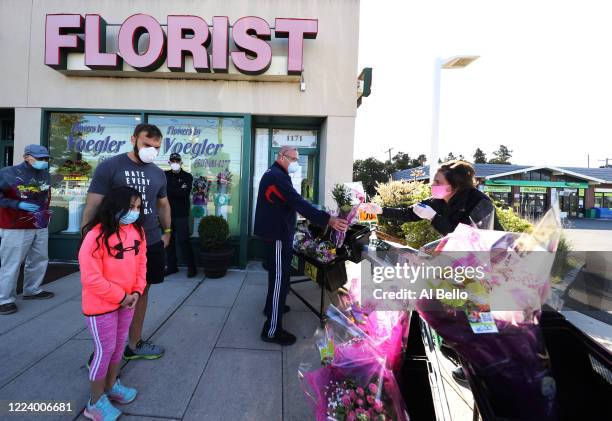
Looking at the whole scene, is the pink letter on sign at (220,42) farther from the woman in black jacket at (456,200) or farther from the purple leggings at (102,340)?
the purple leggings at (102,340)

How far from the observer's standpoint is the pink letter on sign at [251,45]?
545 centimetres

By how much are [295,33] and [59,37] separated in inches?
156

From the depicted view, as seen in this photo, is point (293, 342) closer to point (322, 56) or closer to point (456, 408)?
point (456, 408)

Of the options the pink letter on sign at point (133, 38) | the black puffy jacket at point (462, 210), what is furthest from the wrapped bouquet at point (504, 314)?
the pink letter on sign at point (133, 38)

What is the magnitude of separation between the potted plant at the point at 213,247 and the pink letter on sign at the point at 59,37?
3.70m

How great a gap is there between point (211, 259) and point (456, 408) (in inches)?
159

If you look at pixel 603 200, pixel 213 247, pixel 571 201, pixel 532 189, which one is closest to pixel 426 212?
pixel 213 247

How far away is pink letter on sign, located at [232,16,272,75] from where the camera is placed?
5.45 meters

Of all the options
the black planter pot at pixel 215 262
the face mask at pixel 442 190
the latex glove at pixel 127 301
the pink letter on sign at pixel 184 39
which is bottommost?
the black planter pot at pixel 215 262

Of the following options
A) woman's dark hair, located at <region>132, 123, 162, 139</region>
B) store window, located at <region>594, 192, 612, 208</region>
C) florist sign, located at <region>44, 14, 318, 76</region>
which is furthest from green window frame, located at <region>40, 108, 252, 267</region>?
store window, located at <region>594, 192, 612, 208</region>

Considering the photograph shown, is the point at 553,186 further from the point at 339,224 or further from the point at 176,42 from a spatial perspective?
the point at 339,224

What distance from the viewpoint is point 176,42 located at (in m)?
5.43

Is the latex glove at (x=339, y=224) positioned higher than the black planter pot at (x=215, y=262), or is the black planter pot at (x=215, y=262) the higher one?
the latex glove at (x=339, y=224)

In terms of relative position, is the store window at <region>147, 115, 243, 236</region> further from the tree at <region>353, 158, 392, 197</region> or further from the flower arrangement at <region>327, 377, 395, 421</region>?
the tree at <region>353, 158, 392, 197</region>
